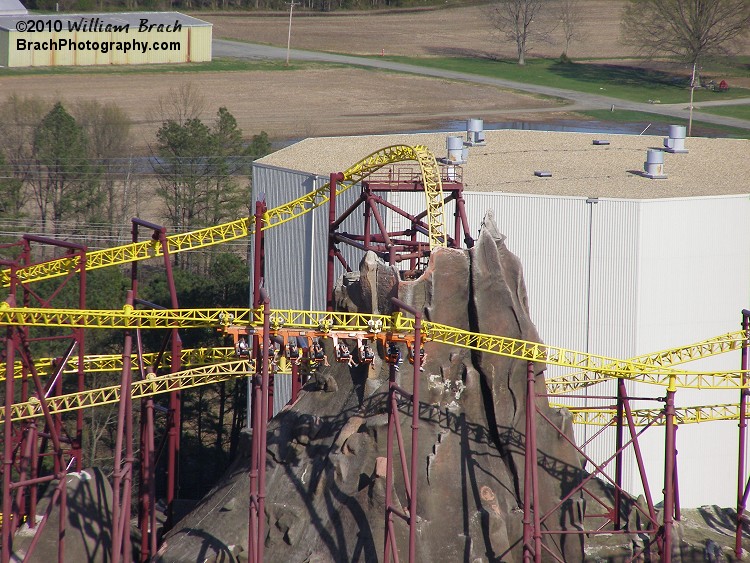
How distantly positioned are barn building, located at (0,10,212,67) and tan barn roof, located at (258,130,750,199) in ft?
152

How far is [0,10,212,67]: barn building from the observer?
9469cm

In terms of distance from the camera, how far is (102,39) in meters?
99.2

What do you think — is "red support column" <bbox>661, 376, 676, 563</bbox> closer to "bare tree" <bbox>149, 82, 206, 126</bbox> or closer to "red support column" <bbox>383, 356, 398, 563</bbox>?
"red support column" <bbox>383, 356, 398, 563</bbox>

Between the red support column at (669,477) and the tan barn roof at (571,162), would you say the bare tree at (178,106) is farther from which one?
the red support column at (669,477)

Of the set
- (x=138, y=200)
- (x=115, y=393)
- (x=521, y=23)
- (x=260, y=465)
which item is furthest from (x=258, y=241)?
(x=521, y=23)

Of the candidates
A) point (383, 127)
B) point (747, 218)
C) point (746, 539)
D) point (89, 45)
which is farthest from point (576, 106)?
point (746, 539)

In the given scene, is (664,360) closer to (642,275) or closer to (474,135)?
(642,275)

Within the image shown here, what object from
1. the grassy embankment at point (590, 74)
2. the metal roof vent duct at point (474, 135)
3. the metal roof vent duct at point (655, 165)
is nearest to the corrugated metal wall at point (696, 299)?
the metal roof vent duct at point (655, 165)

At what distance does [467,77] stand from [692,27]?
1872 centimetres

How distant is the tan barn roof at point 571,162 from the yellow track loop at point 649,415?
7.50m

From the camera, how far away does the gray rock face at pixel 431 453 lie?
3297 cm

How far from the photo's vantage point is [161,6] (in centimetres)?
11425

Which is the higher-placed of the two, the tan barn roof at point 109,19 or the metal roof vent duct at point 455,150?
the tan barn roof at point 109,19

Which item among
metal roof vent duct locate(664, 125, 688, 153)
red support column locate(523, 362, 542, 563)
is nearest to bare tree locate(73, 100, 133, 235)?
metal roof vent duct locate(664, 125, 688, 153)
